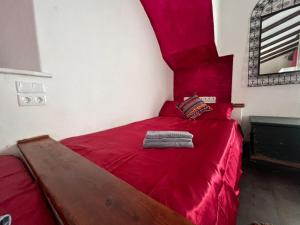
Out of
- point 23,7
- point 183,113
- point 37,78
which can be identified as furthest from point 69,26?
point 183,113

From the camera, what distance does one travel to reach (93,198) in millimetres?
444

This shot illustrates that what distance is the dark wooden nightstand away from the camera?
5.02 feet

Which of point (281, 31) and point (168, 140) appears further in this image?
point (281, 31)

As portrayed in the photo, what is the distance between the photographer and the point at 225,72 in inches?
A: 91.4

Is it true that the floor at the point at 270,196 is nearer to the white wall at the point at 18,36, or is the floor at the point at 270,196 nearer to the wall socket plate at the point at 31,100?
the wall socket plate at the point at 31,100

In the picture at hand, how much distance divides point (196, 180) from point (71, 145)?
899mm

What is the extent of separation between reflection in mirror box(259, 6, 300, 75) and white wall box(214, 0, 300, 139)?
20 centimetres

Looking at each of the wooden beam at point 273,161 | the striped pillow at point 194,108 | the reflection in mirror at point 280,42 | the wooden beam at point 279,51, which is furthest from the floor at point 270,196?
the wooden beam at point 279,51

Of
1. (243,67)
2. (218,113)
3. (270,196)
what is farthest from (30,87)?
(243,67)

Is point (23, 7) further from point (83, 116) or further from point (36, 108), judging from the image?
point (83, 116)

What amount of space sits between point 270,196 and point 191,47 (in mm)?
1983

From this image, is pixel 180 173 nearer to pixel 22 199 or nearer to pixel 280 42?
pixel 22 199

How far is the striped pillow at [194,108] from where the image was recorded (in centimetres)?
205

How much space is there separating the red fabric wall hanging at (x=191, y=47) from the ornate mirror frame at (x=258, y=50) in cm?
29
